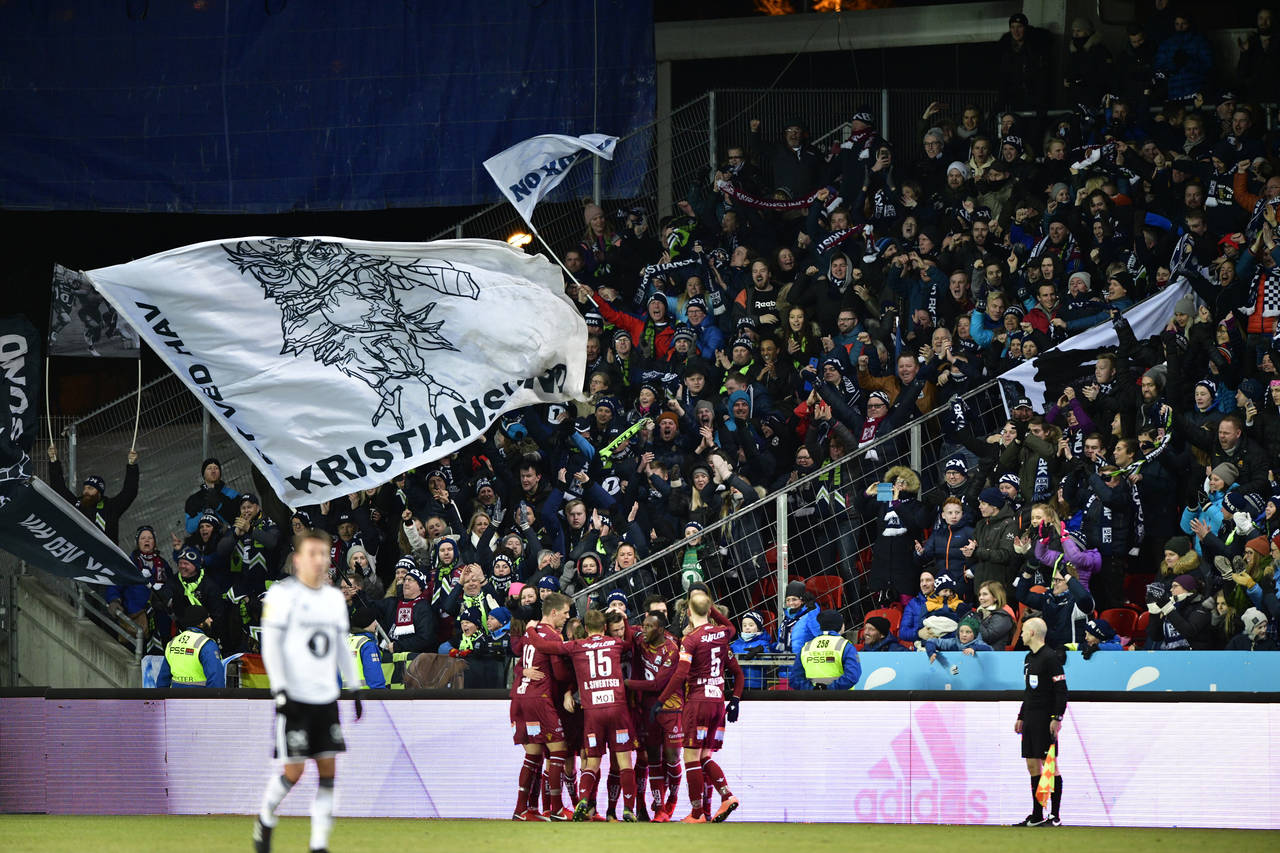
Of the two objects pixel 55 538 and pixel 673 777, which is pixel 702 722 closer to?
pixel 673 777

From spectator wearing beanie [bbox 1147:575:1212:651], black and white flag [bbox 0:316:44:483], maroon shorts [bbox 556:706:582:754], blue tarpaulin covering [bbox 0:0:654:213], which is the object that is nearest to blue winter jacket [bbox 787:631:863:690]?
maroon shorts [bbox 556:706:582:754]

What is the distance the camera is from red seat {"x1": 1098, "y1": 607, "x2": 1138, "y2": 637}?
621 inches

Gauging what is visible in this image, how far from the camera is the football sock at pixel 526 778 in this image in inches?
581

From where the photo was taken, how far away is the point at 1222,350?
16.6 metres

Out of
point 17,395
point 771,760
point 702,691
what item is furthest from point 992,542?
point 17,395

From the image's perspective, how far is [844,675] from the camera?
50.6ft

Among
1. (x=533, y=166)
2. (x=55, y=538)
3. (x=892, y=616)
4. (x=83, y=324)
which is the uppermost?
(x=533, y=166)

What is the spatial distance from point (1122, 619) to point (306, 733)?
26.7 feet

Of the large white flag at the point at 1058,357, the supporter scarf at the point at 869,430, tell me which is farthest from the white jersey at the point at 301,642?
the large white flag at the point at 1058,357

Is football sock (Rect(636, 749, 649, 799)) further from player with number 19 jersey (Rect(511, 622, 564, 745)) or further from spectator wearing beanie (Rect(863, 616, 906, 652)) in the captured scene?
spectator wearing beanie (Rect(863, 616, 906, 652))

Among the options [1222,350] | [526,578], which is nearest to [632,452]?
[526,578]

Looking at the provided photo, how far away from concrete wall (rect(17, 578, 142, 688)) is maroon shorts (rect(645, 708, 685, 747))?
6.96 metres

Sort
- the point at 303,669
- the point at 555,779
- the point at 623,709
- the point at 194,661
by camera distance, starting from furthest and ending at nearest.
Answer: the point at 194,661 < the point at 555,779 < the point at 623,709 < the point at 303,669

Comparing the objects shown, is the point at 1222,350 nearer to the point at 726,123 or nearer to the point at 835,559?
the point at 835,559
